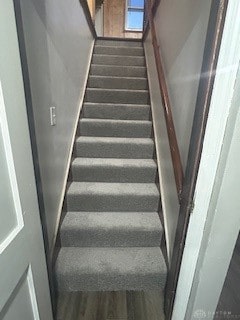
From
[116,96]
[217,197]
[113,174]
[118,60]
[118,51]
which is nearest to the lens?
[217,197]

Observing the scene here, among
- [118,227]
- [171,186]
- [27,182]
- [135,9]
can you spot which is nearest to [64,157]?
[118,227]

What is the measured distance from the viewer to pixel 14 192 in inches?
28.9

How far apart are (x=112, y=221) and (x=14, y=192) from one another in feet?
3.66

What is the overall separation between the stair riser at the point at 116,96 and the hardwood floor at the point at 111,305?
1992 millimetres

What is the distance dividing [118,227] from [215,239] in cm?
87

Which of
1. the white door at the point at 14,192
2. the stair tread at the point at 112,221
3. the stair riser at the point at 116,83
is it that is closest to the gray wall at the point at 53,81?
the stair tread at the point at 112,221

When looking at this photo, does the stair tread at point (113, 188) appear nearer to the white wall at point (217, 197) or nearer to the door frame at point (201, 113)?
the door frame at point (201, 113)

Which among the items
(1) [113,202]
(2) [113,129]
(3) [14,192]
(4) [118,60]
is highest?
(4) [118,60]

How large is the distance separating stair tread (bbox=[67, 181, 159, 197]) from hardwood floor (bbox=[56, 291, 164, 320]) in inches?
28.2

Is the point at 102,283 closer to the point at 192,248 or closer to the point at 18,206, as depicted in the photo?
the point at 192,248

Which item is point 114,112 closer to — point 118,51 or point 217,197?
point 118,51

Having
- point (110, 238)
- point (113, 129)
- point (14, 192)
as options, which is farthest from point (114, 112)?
point (14, 192)

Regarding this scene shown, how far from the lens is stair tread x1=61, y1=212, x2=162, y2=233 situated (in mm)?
1682

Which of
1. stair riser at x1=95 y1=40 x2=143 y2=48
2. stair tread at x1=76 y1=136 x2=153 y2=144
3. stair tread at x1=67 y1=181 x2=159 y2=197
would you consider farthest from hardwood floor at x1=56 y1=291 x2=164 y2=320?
stair riser at x1=95 y1=40 x2=143 y2=48
